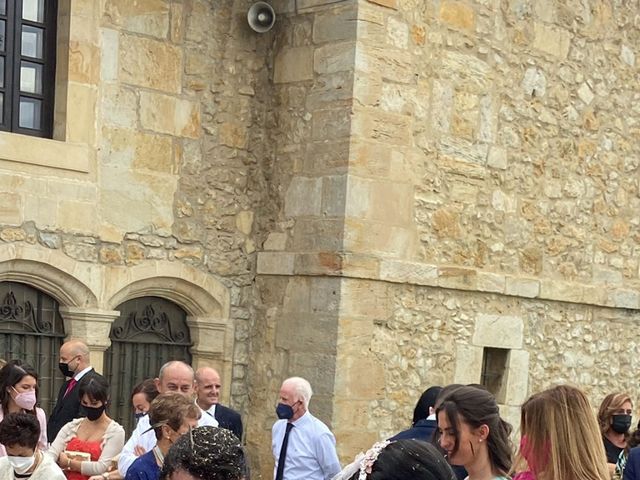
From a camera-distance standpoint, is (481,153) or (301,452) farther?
(481,153)

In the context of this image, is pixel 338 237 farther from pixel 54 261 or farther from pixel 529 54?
pixel 529 54

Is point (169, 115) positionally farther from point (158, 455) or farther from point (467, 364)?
point (158, 455)

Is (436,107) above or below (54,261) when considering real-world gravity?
above

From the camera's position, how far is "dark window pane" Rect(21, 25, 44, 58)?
10.2m

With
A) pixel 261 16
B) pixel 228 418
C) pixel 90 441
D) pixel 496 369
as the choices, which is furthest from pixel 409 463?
pixel 496 369

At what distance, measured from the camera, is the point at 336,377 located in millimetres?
10523

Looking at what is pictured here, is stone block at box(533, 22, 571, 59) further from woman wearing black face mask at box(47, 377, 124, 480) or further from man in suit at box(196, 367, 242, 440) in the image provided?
woman wearing black face mask at box(47, 377, 124, 480)

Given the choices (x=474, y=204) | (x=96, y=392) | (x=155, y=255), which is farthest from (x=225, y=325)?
(x=96, y=392)

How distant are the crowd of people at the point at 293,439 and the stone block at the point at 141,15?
288 cm

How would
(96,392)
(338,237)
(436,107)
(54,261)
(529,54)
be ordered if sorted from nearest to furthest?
(96,392) < (54,261) < (338,237) < (436,107) < (529,54)

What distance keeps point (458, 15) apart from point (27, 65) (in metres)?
3.87

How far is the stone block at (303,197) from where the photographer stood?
10.9m

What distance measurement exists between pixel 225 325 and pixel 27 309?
184 cm

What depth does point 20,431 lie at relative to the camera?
6.15 metres
